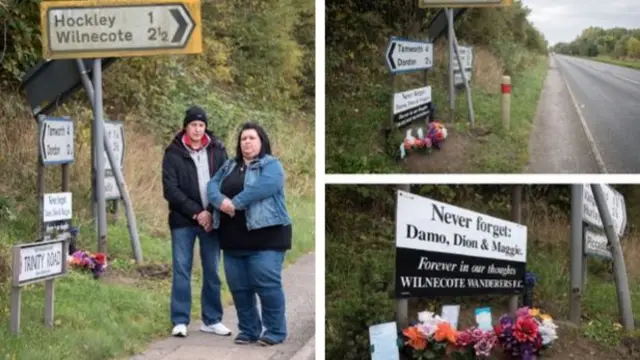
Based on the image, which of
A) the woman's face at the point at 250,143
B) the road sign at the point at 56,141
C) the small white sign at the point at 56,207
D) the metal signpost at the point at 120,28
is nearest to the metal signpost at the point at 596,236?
the woman's face at the point at 250,143

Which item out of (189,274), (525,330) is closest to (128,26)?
(189,274)

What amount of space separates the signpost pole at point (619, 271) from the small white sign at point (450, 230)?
42 cm

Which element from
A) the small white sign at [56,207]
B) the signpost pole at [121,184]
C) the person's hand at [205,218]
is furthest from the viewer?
the signpost pole at [121,184]

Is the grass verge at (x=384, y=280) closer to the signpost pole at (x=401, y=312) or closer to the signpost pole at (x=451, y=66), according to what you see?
the signpost pole at (x=401, y=312)

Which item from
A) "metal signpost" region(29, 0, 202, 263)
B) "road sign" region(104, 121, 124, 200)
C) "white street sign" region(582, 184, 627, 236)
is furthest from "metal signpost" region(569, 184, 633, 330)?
"road sign" region(104, 121, 124, 200)

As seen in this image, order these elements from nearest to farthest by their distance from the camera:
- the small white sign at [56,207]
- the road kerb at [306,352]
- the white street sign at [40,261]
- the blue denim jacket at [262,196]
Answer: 1. the white street sign at [40,261]
2. the blue denim jacket at [262,196]
3. the road kerb at [306,352]
4. the small white sign at [56,207]

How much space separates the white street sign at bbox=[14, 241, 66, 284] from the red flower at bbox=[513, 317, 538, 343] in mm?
2100

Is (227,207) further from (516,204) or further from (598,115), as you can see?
(598,115)

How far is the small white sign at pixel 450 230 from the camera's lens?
4273 mm

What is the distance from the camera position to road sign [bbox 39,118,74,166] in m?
6.05

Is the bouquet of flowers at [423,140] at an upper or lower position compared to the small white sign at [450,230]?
upper

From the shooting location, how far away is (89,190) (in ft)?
23.9

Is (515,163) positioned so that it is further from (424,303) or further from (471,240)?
(424,303)

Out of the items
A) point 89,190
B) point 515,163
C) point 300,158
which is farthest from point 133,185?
point 515,163
